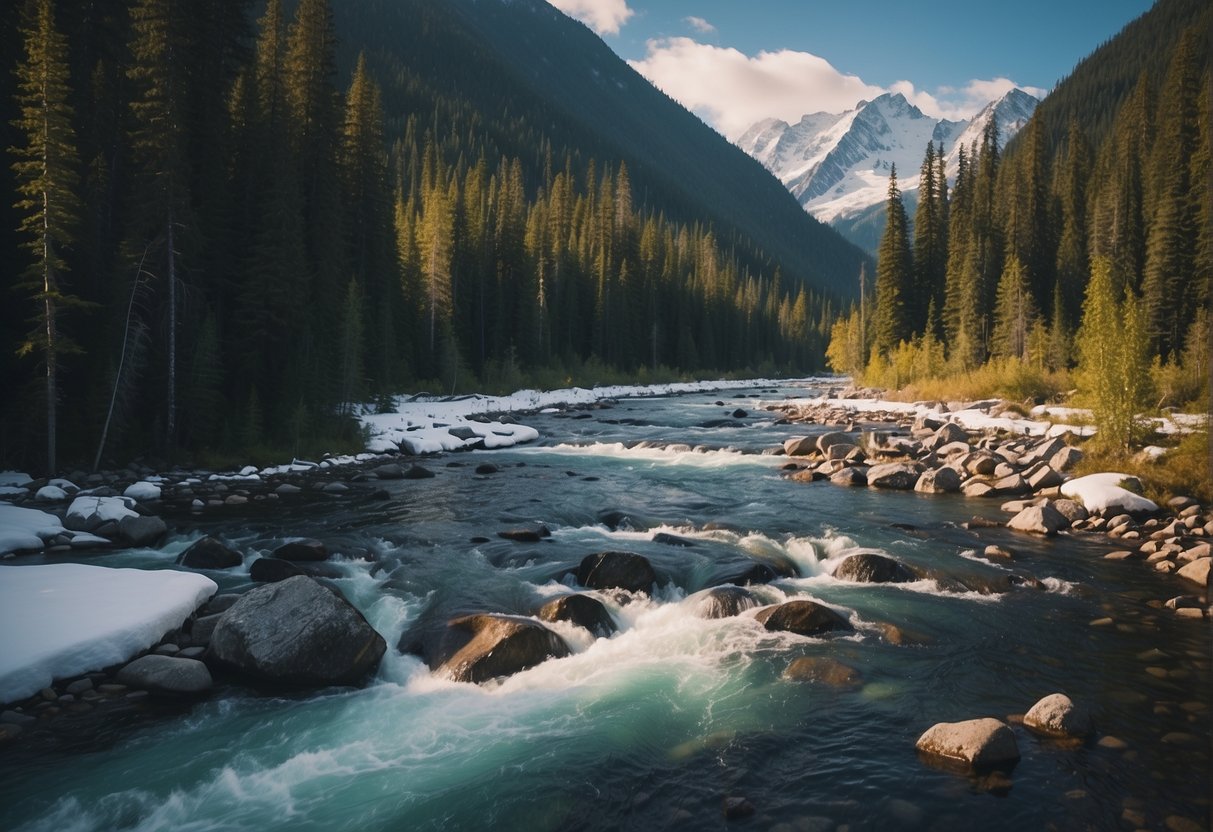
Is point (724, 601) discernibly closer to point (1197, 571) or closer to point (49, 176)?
point (1197, 571)

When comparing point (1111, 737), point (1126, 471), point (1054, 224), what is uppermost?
point (1054, 224)

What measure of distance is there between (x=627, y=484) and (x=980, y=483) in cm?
1178

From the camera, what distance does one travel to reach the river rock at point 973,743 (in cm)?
686

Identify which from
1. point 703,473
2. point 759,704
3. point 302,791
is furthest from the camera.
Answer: point 703,473

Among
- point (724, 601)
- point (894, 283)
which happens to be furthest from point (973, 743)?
point (894, 283)

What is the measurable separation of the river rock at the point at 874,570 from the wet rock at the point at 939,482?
31.1 feet

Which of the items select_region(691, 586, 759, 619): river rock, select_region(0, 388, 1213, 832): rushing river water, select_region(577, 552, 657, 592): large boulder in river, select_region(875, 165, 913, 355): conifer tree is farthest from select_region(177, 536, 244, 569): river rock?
select_region(875, 165, 913, 355): conifer tree

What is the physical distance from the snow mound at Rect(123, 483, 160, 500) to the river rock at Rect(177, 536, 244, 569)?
255 inches

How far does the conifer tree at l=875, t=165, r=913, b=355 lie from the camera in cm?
6512

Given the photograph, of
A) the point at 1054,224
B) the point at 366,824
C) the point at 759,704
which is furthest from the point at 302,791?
the point at 1054,224

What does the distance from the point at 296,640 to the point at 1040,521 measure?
56.0ft

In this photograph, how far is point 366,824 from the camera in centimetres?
632

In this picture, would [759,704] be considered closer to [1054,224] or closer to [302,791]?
[302,791]

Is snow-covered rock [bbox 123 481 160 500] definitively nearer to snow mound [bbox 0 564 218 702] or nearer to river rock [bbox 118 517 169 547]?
river rock [bbox 118 517 169 547]
